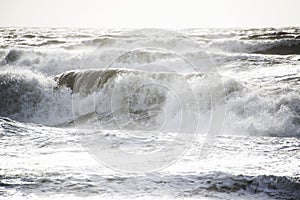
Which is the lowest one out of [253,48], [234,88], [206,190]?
[206,190]

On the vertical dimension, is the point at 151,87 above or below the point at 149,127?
above

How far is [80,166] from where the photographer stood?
480 centimetres

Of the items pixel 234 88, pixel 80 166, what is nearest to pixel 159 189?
pixel 80 166

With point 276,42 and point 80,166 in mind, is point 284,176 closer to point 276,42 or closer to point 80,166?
point 80,166

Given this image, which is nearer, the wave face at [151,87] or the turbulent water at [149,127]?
the turbulent water at [149,127]

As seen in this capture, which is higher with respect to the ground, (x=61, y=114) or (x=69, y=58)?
(x=69, y=58)

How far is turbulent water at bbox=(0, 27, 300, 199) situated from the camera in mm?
4289

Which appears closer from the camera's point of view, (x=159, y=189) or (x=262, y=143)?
(x=159, y=189)

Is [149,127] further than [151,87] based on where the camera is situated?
No

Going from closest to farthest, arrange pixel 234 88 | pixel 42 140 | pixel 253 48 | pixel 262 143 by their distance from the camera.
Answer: pixel 42 140 → pixel 262 143 → pixel 234 88 → pixel 253 48

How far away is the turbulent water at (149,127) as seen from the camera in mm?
4289

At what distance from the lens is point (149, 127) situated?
10.0m

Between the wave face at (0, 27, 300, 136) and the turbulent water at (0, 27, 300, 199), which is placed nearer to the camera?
the turbulent water at (0, 27, 300, 199)

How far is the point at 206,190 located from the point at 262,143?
292cm
